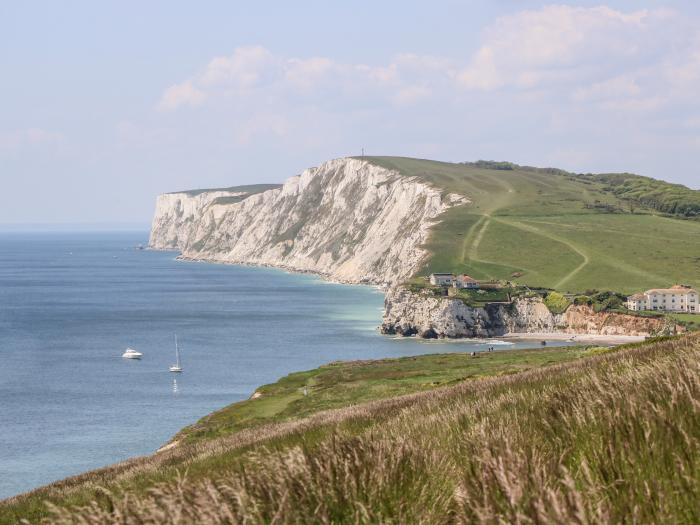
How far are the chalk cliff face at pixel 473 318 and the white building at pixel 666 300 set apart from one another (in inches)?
291

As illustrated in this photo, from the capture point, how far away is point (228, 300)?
19250cm

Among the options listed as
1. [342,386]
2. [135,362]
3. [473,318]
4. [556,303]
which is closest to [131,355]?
[135,362]

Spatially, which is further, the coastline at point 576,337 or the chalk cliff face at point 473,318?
the chalk cliff face at point 473,318

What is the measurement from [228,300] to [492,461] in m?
190

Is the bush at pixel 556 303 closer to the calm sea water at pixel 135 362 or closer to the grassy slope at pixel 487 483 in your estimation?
the calm sea water at pixel 135 362

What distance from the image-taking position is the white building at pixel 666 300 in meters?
141

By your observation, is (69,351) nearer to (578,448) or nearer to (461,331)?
(461,331)

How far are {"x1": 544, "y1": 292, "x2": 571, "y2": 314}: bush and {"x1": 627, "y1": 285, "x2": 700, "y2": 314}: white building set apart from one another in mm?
10310

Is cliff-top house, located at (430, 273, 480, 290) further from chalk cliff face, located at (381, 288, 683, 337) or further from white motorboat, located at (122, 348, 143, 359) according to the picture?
white motorboat, located at (122, 348, 143, 359)

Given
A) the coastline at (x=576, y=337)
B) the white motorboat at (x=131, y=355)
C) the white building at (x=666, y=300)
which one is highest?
the white building at (x=666, y=300)

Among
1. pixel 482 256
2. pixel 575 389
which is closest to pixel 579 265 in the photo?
pixel 482 256

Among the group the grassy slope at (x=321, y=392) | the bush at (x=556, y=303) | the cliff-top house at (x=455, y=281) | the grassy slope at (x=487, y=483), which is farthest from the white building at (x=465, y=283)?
the grassy slope at (x=487, y=483)

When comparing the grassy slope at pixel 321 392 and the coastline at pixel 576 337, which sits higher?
the grassy slope at pixel 321 392

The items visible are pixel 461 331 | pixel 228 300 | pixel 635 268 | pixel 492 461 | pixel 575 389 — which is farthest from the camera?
pixel 228 300
